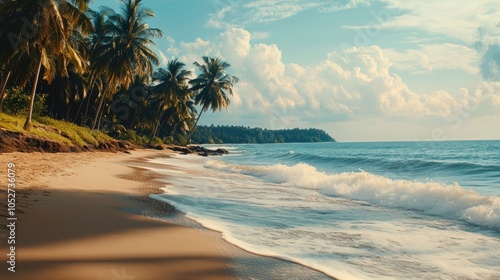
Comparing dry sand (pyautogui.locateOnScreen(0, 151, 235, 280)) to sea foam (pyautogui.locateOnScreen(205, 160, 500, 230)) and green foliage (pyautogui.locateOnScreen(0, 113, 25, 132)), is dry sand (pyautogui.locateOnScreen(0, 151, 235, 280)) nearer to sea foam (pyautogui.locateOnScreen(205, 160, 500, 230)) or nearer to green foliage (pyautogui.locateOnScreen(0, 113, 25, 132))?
sea foam (pyautogui.locateOnScreen(205, 160, 500, 230))

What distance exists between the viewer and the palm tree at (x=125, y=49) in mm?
30641

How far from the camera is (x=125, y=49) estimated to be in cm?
3122

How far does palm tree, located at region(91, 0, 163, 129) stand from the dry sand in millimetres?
25257

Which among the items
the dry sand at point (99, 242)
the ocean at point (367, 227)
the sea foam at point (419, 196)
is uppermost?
the sea foam at point (419, 196)

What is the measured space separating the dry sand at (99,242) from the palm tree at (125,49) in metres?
25.3

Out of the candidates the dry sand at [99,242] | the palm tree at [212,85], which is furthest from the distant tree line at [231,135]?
the dry sand at [99,242]

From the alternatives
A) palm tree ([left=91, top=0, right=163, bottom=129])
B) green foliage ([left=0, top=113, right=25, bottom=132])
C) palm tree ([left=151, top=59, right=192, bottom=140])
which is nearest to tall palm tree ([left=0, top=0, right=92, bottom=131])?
green foliage ([left=0, top=113, right=25, bottom=132])

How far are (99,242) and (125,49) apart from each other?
97.5ft

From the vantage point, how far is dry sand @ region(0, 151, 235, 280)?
3.49 metres

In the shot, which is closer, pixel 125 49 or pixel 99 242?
pixel 99 242

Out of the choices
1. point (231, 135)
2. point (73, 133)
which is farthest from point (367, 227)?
point (231, 135)

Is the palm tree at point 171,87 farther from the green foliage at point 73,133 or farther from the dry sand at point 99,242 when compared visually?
the dry sand at point 99,242

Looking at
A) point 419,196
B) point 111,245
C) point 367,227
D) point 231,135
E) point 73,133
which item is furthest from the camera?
point 231,135

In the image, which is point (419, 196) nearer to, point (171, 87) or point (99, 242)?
point (99, 242)
